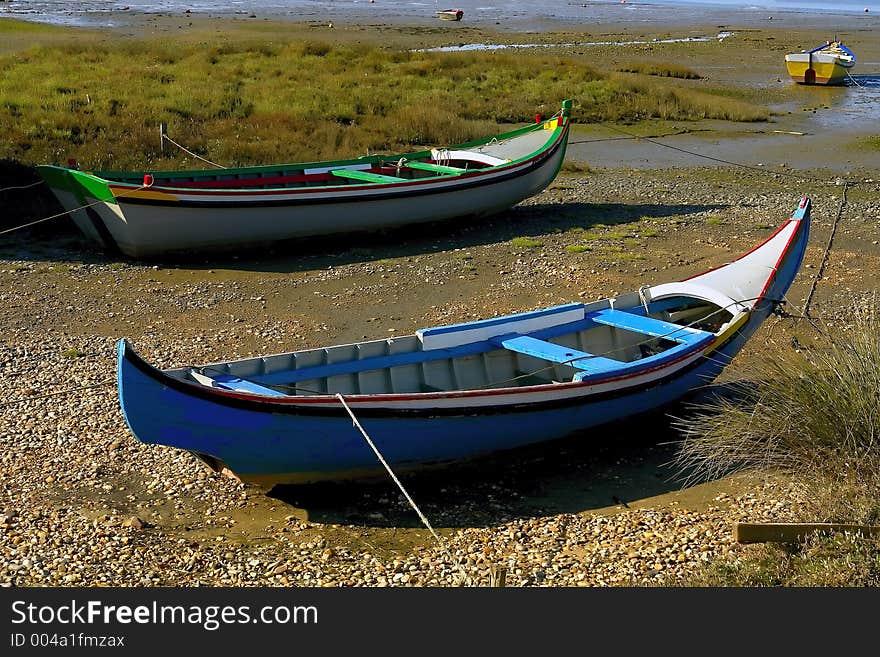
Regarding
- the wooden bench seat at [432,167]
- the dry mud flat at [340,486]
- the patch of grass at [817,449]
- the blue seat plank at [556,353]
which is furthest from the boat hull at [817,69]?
the patch of grass at [817,449]

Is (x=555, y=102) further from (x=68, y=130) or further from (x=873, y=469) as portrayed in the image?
(x=873, y=469)

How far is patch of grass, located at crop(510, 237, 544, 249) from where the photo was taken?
1719 cm

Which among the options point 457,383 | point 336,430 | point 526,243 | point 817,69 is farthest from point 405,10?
point 336,430

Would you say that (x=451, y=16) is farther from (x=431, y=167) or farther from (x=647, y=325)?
(x=647, y=325)

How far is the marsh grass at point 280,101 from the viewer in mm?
21938

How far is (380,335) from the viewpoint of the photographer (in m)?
13.2

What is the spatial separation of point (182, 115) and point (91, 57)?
484 inches

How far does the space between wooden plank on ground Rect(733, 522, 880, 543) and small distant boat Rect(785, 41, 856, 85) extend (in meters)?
37.0

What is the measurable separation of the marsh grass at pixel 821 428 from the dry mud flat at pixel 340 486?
48 centimetres

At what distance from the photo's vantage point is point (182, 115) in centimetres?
2525

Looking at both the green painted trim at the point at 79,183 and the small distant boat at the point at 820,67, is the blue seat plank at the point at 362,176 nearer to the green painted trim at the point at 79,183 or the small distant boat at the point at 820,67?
the green painted trim at the point at 79,183

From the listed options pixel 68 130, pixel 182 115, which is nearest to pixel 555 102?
pixel 182 115

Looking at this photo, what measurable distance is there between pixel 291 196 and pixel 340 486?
8277 millimetres

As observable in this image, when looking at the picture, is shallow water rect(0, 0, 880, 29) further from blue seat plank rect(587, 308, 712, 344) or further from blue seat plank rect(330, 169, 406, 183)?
blue seat plank rect(587, 308, 712, 344)
